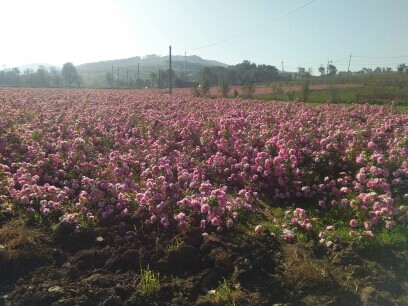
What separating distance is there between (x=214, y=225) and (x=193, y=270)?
0.76 meters

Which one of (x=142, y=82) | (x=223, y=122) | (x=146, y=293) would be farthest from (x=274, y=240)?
(x=142, y=82)

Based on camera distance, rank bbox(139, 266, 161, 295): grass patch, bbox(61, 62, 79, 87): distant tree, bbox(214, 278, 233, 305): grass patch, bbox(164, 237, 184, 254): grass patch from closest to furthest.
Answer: bbox(214, 278, 233, 305): grass patch, bbox(139, 266, 161, 295): grass patch, bbox(164, 237, 184, 254): grass patch, bbox(61, 62, 79, 87): distant tree

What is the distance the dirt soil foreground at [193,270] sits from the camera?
3.23 metres

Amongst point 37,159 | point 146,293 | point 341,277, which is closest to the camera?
point 146,293

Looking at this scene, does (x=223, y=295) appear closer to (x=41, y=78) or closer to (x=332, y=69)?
(x=332, y=69)

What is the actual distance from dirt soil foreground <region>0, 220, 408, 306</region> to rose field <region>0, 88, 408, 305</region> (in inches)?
0.5

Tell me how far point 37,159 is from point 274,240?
442cm

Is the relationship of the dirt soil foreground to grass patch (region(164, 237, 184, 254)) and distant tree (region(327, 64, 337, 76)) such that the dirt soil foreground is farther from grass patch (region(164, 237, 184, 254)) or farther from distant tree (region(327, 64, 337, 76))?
distant tree (region(327, 64, 337, 76))

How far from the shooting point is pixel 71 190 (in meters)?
5.19

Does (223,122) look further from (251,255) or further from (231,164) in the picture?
(251,255)

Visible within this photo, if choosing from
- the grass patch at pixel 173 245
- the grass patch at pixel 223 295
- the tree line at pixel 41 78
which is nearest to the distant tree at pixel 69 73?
the tree line at pixel 41 78

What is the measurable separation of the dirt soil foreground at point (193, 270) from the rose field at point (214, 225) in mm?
13

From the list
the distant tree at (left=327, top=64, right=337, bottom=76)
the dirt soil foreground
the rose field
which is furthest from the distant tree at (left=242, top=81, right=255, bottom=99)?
the distant tree at (left=327, top=64, right=337, bottom=76)

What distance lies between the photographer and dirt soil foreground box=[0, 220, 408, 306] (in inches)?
127
